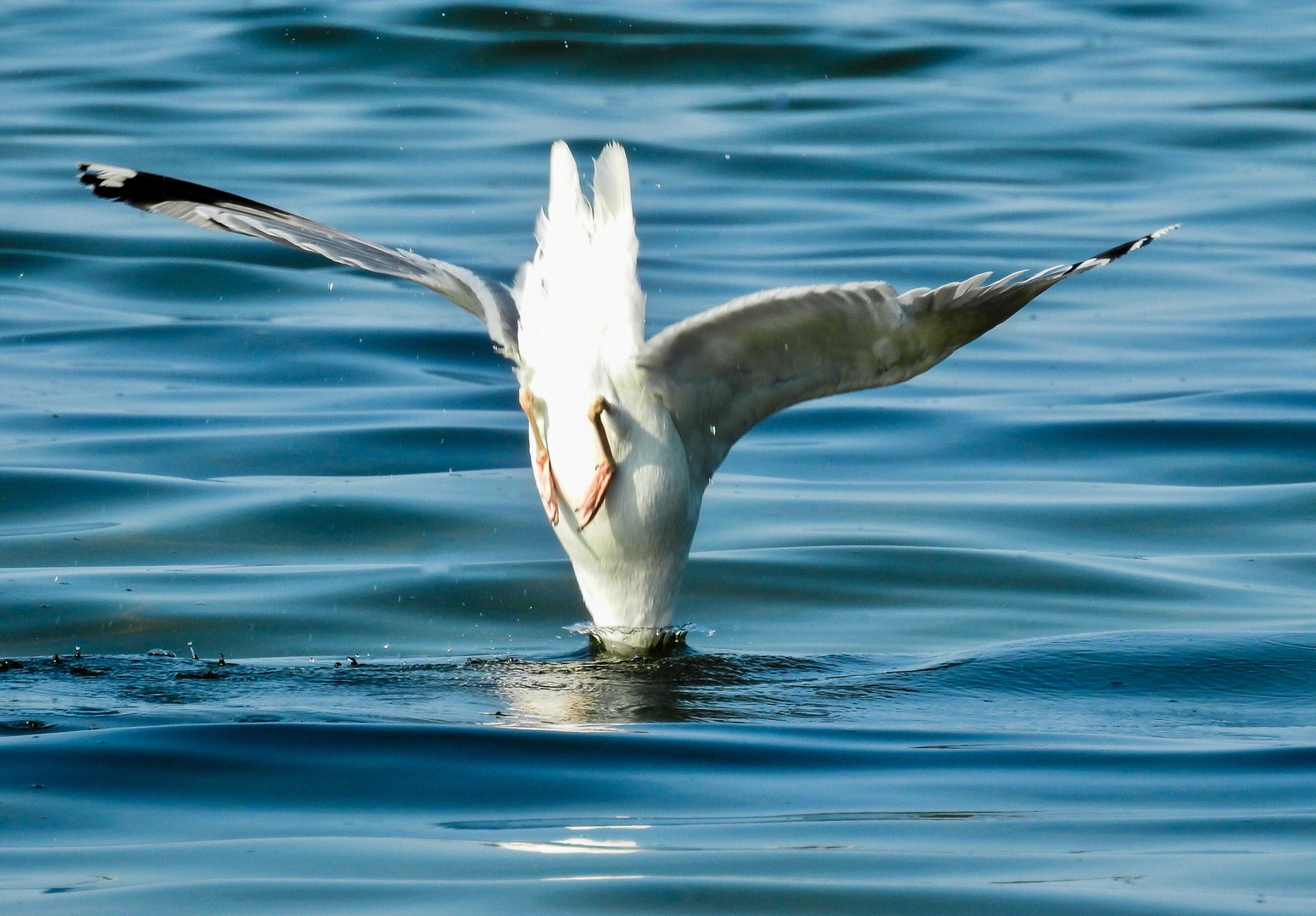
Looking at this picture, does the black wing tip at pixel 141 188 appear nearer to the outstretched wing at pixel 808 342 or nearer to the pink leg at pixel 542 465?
the pink leg at pixel 542 465

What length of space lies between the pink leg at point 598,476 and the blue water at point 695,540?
53 cm

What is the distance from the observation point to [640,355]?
5.54 meters

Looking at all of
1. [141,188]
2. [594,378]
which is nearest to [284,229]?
[141,188]

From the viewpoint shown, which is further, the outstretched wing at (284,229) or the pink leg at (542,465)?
the outstretched wing at (284,229)

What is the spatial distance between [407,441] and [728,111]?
12.3m

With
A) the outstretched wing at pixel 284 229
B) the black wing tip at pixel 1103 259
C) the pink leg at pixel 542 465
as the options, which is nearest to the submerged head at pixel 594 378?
the pink leg at pixel 542 465

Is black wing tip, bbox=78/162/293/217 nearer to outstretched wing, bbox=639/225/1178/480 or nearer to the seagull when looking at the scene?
the seagull

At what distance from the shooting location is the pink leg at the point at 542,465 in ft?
18.6

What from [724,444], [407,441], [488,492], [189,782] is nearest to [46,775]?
[189,782]

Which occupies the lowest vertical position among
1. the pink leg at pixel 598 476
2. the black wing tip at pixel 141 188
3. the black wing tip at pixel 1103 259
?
the pink leg at pixel 598 476

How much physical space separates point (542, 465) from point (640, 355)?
0.45 metres

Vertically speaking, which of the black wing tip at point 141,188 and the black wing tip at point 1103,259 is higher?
the black wing tip at point 141,188

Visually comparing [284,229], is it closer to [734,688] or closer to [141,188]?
[141,188]

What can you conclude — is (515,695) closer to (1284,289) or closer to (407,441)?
(407,441)
